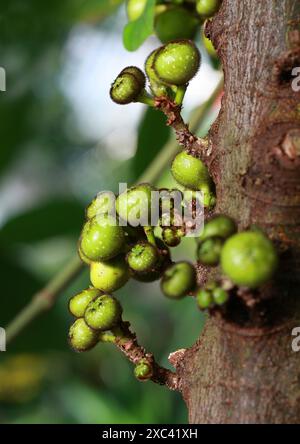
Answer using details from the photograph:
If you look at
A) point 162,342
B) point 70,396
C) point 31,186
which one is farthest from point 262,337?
point 31,186

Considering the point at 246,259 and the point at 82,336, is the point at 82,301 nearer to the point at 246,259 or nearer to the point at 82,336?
the point at 82,336

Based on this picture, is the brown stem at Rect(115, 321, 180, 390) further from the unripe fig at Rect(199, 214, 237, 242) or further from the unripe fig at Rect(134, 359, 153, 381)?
the unripe fig at Rect(199, 214, 237, 242)

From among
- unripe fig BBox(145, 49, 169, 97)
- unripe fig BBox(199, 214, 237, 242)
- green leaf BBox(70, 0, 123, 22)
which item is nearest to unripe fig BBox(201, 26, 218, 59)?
unripe fig BBox(145, 49, 169, 97)

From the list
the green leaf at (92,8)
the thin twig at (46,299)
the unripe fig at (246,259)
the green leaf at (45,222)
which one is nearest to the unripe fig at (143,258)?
the unripe fig at (246,259)

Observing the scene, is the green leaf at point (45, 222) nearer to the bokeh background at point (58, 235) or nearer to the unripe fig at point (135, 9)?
the bokeh background at point (58, 235)

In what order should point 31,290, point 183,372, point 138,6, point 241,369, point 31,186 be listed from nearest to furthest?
point 241,369 → point 183,372 → point 138,6 → point 31,290 → point 31,186
